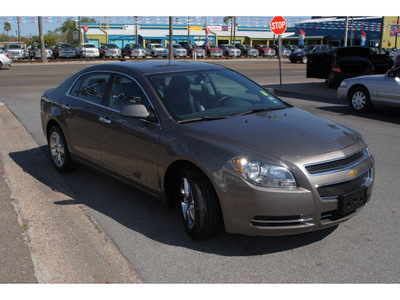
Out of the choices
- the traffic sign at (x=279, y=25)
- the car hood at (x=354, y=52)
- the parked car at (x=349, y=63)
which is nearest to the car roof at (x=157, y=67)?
the traffic sign at (x=279, y=25)

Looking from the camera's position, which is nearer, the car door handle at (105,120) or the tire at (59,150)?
the car door handle at (105,120)

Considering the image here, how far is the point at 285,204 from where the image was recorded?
3.48 metres

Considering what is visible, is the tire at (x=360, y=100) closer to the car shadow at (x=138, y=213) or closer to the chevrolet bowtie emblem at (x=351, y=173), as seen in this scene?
the car shadow at (x=138, y=213)

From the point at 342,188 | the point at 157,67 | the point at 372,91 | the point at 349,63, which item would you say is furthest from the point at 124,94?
the point at 349,63

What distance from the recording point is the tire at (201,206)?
3775 mm

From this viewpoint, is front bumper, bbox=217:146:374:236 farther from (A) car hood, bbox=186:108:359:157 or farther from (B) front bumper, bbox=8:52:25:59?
(B) front bumper, bbox=8:52:25:59

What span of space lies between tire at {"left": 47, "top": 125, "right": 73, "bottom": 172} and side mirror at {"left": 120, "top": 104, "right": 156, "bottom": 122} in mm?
1993

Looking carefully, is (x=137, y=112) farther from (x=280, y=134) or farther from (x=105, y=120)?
(x=280, y=134)

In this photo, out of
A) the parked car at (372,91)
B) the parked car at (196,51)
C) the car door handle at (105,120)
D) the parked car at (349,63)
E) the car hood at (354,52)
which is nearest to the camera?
the car door handle at (105,120)

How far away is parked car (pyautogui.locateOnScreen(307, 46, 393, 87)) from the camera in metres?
16.1

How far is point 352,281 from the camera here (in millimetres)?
3303
